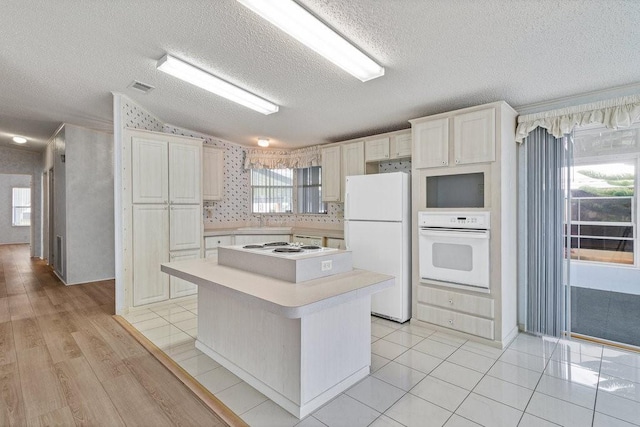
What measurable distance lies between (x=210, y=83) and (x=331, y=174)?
2.30 metres

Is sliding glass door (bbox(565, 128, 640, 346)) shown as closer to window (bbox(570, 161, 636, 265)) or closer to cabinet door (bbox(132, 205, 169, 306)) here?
window (bbox(570, 161, 636, 265))

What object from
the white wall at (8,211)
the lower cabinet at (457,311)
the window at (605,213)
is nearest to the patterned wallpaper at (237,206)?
the lower cabinet at (457,311)

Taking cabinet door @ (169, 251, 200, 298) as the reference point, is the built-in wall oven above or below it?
above

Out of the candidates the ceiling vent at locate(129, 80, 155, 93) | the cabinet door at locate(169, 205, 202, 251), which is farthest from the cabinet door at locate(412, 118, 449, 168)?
the cabinet door at locate(169, 205, 202, 251)

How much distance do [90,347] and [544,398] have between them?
3.70 m

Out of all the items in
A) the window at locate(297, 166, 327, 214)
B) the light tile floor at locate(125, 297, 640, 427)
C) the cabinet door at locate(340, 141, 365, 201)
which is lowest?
the light tile floor at locate(125, 297, 640, 427)

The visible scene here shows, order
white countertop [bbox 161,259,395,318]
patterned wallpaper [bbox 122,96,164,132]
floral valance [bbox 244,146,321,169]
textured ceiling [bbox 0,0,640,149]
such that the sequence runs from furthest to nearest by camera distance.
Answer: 1. floral valance [bbox 244,146,321,169]
2. patterned wallpaper [bbox 122,96,164,132]
3. textured ceiling [bbox 0,0,640,149]
4. white countertop [bbox 161,259,395,318]

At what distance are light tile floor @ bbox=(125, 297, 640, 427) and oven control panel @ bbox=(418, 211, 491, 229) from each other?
1.13 meters

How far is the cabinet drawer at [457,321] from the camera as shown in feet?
9.90

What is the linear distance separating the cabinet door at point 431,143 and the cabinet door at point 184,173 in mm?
2892

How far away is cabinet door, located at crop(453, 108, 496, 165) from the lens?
9.77 ft

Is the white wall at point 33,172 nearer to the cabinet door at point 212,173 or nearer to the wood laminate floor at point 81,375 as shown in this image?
the wood laminate floor at point 81,375

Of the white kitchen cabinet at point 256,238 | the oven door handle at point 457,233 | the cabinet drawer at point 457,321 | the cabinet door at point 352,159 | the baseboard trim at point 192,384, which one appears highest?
the cabinet door at point 352,159

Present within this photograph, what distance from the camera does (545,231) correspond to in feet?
10.4
